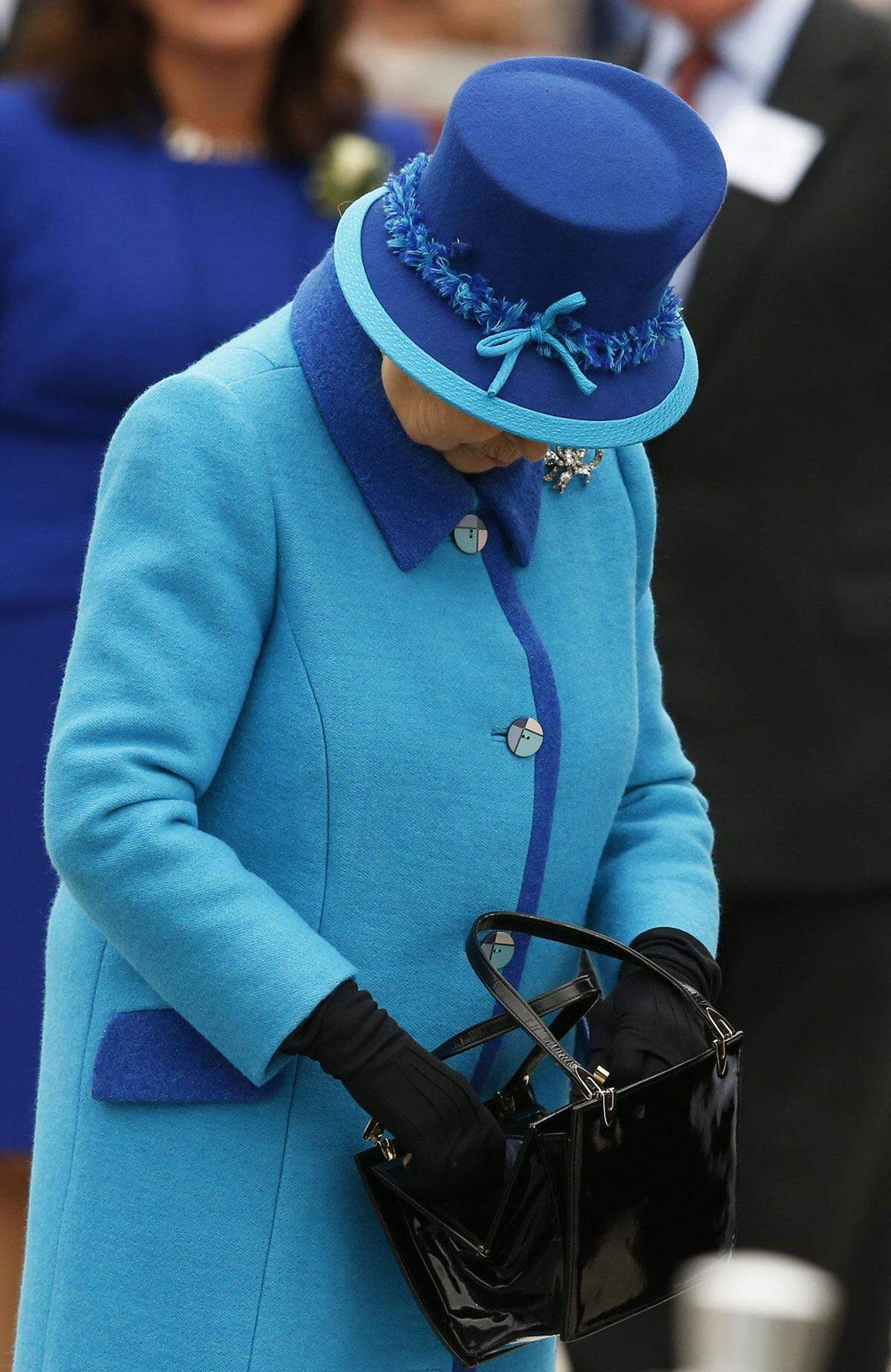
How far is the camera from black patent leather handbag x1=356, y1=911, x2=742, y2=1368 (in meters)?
2.08

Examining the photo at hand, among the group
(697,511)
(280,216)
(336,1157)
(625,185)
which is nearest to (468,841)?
(336,1157)

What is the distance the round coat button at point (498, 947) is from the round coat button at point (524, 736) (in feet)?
0.56

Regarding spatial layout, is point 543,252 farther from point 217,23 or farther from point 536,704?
point 217,23

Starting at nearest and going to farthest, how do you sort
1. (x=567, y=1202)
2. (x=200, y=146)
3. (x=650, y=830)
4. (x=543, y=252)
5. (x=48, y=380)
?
1. (x=543, y=252)
2. (x=567, y=1202)
3. (x=650, y=830)
4. (x=48, y=380)
5. (x=200, y=146)

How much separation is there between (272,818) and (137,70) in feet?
5.73

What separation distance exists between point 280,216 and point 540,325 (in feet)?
5.34

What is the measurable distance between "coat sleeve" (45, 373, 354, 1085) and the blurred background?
129 centimetres

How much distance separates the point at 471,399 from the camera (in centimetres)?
197

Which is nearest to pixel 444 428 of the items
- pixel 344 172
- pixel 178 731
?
pixel 178 731

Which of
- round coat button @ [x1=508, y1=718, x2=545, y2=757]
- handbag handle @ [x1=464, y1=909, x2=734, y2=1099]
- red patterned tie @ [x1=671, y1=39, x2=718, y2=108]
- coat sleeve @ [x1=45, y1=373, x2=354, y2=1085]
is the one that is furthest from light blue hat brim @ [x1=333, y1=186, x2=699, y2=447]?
red patterned tie @ [x1=671, y1=39, x2=718, y2=108]

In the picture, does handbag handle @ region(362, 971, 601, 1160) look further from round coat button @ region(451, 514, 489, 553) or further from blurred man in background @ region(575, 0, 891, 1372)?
blurred man in background @ region(575, 0, 891, 1372)

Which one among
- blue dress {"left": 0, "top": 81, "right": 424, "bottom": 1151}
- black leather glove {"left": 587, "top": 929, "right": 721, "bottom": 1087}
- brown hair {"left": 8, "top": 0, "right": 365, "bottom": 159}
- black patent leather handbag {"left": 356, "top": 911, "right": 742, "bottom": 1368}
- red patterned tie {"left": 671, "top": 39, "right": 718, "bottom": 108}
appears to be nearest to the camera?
black patent leather handbag {"left": 356, "top": 911, "right": 742, "bottom": 1368}

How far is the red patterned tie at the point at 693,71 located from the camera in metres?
3.58

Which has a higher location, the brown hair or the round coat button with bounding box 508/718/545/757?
the brown hair
